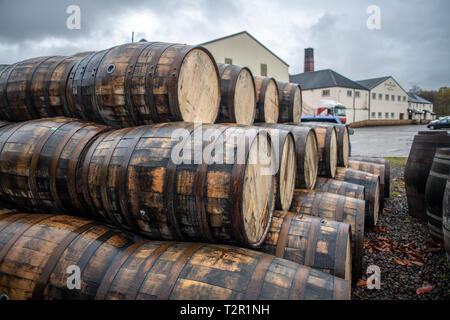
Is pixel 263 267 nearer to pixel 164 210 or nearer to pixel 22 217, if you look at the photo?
pixel 164 210

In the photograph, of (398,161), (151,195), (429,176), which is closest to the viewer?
(151,195)

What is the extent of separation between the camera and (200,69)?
317 cm

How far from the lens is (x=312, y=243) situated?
253cm

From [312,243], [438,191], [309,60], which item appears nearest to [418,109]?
[309,60]

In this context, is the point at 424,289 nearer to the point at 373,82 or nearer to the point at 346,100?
the point at 346,100

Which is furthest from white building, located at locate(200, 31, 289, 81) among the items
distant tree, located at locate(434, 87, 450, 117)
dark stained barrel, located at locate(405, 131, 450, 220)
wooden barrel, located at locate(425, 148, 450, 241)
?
distant tree, located at locate(434, 87, 450, 117)

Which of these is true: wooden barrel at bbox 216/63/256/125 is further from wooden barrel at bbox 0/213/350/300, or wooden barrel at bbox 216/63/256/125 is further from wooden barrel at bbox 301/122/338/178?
wooden barrel at bbox 0/213/350/300

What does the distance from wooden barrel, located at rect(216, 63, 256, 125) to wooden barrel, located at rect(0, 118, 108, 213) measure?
170 cm

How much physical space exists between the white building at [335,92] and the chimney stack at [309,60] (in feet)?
5.70

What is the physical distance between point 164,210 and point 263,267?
0.88 meters

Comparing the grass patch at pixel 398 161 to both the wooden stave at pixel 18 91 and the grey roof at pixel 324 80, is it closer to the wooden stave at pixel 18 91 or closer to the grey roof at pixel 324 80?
the wooden stave at pixel 18 91

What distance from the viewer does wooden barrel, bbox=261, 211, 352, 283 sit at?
240 cm

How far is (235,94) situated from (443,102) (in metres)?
70.9
